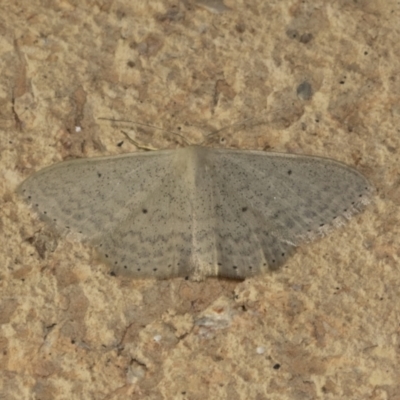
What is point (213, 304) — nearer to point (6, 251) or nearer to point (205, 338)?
point (205, 338)

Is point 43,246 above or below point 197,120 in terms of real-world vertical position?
below

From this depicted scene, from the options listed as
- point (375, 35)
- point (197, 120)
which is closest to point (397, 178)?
point (375, 35)

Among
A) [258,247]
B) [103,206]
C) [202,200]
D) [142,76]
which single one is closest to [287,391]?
[258,247]

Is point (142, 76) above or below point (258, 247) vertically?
above

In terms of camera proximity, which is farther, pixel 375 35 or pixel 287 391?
pixel 375 35

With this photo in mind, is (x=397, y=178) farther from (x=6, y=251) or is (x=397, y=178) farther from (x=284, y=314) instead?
(x=6, y=251)

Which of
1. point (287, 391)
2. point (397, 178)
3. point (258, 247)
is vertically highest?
point (397, 178)
